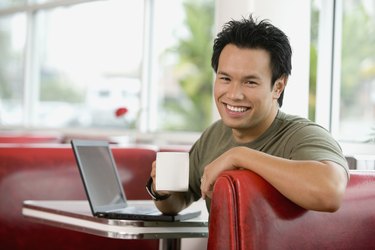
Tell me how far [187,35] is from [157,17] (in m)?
5.73

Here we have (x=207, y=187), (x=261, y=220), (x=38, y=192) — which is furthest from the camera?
(x=38, y=192)

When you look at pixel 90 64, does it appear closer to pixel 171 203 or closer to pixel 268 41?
pixel 171 203

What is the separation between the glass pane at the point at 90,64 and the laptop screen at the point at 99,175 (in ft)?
10.5

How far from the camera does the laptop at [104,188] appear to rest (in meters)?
2.46

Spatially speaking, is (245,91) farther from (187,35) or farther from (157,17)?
(187,35)

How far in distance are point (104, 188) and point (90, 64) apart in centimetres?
447

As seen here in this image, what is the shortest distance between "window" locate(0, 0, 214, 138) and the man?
11.2ft

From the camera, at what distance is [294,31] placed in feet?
11.3

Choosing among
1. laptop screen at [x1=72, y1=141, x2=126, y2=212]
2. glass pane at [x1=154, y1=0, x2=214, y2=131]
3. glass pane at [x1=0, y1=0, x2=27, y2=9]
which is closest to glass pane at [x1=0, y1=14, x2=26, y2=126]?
glass pane at [x1=0, y1=0, x2=27, y2=9]

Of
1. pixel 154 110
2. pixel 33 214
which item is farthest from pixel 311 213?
pixel 154 110

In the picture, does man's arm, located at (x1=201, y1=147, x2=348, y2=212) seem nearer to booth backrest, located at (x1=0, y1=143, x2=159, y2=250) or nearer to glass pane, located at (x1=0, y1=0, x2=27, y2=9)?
booth backrest, located at (x1=0, y1=143, x2=159, y2=250)

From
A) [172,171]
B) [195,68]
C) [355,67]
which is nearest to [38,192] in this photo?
[172,171]

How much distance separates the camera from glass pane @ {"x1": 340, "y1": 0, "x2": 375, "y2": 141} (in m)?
3.94

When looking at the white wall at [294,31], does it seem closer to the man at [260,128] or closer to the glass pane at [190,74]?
the man at [260,128]
